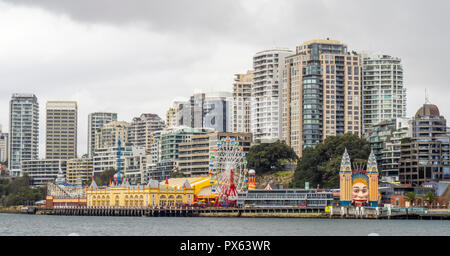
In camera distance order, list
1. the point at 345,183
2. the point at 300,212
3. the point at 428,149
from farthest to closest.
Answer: the point at 428,149 → the point at 300,212 → the point at 345,183

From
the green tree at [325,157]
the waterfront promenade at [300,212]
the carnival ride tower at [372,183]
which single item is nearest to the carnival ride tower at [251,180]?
the waterfront promenade at [300,212]

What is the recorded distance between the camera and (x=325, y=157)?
19675cm

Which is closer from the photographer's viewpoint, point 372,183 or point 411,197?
point 372,183

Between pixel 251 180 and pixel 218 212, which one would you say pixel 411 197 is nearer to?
pixel 251 180

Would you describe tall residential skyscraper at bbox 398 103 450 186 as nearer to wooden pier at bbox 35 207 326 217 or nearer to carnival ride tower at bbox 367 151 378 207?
carnival ride tower at bbox 367 151 378 207

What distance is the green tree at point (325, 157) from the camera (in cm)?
19275

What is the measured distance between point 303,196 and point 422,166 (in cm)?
3396

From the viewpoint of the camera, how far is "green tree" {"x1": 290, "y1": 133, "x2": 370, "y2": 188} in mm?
192750

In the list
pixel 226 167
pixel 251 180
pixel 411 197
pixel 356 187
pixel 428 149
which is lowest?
pixel 411 197

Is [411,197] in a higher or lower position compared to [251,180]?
lower

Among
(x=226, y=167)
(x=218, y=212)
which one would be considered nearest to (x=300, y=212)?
(x=226, y=167)
